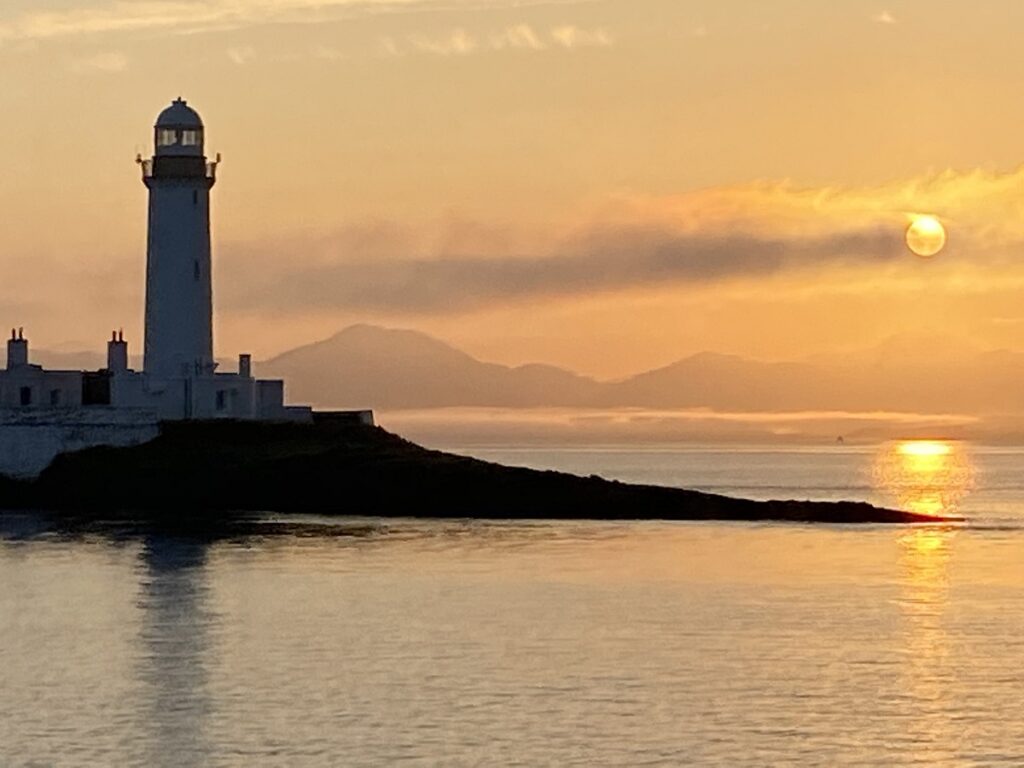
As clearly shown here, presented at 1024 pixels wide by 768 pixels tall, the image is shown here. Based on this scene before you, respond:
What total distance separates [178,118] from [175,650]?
46.3 meters

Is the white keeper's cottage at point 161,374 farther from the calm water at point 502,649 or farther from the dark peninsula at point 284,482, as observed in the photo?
the calm water at point 502,649

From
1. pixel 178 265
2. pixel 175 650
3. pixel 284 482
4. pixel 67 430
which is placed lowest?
pixel 175 650

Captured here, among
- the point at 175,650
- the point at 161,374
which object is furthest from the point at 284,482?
the point at 175,650

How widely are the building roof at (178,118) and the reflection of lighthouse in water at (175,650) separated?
887 inches

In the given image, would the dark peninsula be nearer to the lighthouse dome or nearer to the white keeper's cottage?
the white keeper's cottage

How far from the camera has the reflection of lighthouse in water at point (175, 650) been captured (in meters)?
39.6

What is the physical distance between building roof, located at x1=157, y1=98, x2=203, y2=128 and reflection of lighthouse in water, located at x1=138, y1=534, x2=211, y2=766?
22.5 meters

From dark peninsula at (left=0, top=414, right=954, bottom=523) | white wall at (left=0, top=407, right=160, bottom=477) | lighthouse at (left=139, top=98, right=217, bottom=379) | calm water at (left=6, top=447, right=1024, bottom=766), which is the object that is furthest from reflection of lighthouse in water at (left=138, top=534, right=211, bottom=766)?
lighthouse at (left=139, top=98, right=217, bottom=379)

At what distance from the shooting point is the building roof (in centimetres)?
9381

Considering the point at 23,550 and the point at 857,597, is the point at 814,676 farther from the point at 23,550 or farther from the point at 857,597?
the point at 23,550

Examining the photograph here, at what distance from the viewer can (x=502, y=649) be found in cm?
5078

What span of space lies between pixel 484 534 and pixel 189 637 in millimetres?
29904

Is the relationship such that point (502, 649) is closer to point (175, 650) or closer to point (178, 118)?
point (175, 650)

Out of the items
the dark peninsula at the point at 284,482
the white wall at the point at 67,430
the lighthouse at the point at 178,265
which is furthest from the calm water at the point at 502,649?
the lighthouse at the point at 178,265
